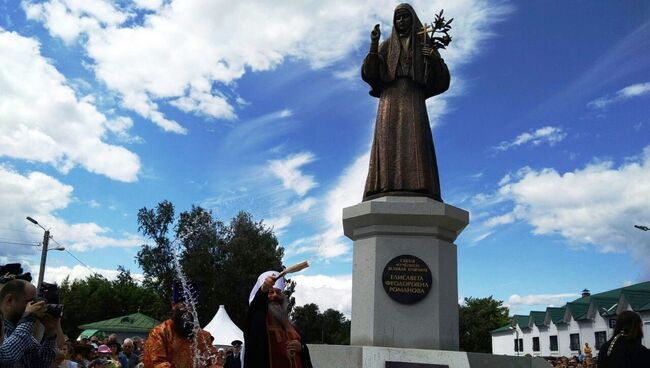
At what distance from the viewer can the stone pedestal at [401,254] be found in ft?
29.5

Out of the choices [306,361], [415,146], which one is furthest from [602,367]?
[415,146]

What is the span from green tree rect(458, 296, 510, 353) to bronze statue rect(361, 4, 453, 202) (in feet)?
178

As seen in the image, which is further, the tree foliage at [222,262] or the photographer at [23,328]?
the tree foliage at [222,262]

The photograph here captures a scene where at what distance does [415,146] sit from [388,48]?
209cm

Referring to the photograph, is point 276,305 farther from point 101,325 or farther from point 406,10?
point 101,325

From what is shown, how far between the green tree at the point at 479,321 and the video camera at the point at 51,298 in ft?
197

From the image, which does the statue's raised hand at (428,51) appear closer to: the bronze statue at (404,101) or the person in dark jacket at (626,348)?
the bronze statue at (404,101)

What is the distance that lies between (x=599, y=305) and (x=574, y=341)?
445 cm

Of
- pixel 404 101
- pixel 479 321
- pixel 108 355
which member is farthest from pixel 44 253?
pixel 479 321

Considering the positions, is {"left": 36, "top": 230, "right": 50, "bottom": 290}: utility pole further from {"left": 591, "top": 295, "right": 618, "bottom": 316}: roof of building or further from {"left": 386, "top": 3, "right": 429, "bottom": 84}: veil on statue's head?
{"left": 591, "top": 295, "right": 618, "bottom": 316}: roof of building

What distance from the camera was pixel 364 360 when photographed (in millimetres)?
8234

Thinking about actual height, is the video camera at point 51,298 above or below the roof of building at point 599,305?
below

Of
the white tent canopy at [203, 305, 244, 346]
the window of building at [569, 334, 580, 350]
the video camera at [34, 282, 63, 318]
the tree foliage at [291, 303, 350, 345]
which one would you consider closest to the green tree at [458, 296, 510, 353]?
the tree foliage at [291, 303, 350, 345]

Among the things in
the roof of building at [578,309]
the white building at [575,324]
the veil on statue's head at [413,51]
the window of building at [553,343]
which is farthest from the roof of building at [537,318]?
the veil on statue's head at [413,51]
